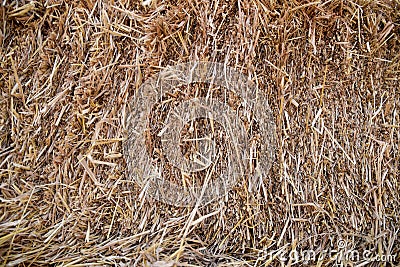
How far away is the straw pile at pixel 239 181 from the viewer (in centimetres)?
106

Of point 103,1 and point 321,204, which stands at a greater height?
point 103,1

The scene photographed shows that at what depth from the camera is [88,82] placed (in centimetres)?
109

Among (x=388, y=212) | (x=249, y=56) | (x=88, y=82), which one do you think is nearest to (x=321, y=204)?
(x=388, y=212)

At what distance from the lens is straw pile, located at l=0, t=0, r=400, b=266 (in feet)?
3.48

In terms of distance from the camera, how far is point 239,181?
106cm

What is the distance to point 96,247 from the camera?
1040 mm

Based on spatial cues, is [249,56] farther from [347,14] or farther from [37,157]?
[37,157]

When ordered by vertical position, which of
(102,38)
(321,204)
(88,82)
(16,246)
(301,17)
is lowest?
(16,246)

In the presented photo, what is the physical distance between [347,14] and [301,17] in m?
0.14

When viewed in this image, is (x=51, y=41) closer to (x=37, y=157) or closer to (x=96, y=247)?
A: (x=37, y=157)

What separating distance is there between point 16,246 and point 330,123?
951 millimetres

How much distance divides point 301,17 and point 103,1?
1.92 feet

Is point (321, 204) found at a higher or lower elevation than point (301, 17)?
lower

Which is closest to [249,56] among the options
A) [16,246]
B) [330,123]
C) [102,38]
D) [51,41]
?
[330,123]
